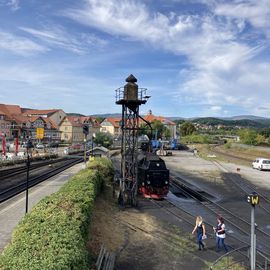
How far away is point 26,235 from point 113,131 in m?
163

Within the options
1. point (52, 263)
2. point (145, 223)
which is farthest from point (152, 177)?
point (52, 263)

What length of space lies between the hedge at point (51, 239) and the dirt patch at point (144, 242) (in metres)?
2.21

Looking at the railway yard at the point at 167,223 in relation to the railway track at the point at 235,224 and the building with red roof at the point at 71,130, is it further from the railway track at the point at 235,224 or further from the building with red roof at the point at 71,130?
the building with red roof at the point at 71,130

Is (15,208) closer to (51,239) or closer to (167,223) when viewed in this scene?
(167,223)

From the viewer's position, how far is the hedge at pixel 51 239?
774 centimetres

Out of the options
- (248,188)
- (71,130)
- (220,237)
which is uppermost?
(71,130)

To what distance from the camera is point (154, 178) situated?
1160 inches

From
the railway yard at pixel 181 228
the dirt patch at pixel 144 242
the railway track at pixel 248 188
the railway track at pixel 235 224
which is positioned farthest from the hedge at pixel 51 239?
the railway track at pixel 248 188

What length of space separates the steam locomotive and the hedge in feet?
46.9

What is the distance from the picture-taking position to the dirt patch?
15.4 meters

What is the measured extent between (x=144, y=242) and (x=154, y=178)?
1143cm

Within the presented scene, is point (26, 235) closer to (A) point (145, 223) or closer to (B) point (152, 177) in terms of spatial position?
(A) point (145, 223)

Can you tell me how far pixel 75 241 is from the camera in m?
9.71

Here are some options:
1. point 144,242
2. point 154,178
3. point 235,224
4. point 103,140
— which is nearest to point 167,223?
point 235,224
